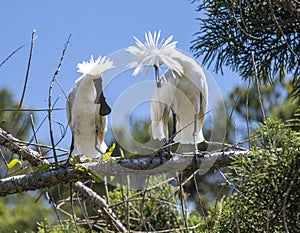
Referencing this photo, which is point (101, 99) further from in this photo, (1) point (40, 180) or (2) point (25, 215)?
(2) point (25, 215)

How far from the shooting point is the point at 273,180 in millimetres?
885

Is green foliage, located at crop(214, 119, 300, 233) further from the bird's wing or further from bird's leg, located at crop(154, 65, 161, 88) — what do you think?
the bird's wing

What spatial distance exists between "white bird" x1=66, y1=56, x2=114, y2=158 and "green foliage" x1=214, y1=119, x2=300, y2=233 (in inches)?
23.2

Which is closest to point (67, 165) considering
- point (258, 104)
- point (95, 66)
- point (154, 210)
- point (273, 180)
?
point (95, 66)

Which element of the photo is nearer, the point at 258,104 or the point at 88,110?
the point at 88,110

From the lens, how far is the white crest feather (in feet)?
4.76

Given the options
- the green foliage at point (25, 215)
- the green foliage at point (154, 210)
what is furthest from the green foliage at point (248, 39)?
the green foliage at point (25, 215)

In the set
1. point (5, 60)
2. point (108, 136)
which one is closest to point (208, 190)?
point (108, 136)

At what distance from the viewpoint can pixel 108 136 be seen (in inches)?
168

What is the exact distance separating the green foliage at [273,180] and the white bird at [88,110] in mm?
590

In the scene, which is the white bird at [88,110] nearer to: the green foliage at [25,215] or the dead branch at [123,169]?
the dead branch at [123,169]

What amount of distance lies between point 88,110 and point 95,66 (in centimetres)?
13

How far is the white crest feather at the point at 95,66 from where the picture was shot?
145cm

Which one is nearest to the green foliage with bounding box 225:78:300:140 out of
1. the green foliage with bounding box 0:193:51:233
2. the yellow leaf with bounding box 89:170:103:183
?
the green foliage with bounding box 0:193:51:233
